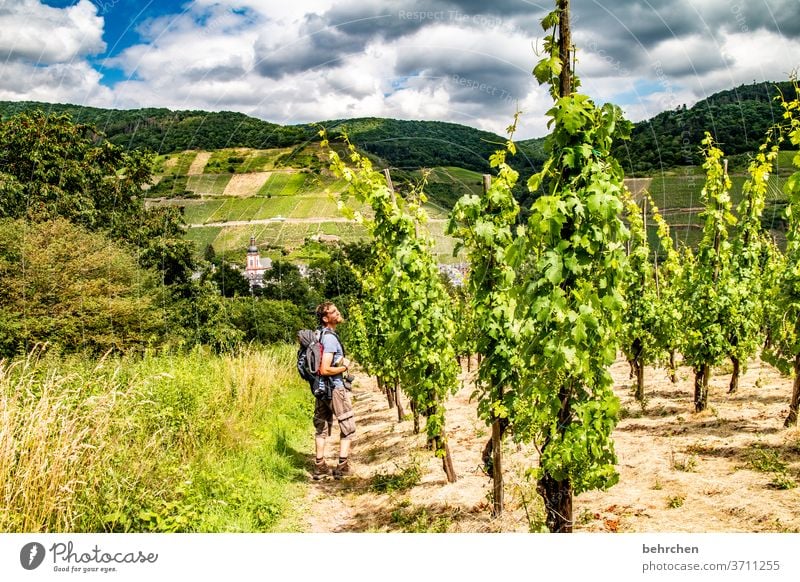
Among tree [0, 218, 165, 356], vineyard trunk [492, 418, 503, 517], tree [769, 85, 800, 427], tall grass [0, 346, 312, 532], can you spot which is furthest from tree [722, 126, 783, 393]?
tree [0, 218, 165, 356]

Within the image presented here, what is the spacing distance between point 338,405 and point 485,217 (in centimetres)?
317

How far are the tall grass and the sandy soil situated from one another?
733 inches

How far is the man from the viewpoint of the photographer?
6621mm

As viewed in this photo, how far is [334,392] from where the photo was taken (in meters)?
6.76

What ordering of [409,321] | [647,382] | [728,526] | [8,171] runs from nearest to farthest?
[728,526], [409,321], [647,382], [8,171]

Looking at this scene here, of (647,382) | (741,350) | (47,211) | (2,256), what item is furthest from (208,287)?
(741,350)

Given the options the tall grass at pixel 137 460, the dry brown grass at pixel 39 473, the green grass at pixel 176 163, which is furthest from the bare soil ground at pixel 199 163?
the dry brown grass at pixel 39 473

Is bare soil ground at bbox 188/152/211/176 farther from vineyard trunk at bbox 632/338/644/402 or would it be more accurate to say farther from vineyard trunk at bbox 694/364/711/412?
vineyard trunk at bbox 694/364/711/412

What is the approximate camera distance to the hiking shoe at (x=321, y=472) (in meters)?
7.00

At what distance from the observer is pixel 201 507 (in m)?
4.65

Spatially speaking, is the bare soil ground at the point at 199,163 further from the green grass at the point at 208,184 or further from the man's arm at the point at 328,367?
the man's arm at the point at 328,367

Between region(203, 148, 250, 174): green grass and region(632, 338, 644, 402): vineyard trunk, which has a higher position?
region(203, 148, 250, 174): green grass

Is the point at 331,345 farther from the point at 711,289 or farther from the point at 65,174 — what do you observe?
the point at 65,174

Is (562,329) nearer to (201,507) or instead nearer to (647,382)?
(201,507)
